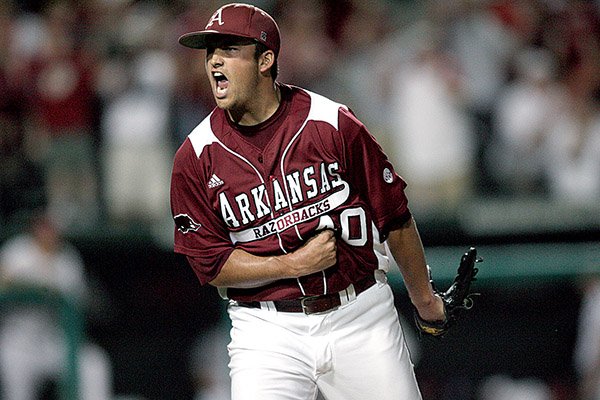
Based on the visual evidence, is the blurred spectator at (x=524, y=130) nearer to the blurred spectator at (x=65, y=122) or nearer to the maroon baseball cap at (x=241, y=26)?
the blurred spectator at (x=65, y=122)

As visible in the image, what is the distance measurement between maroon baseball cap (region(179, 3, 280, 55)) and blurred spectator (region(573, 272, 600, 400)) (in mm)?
3886

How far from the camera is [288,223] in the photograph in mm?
4012

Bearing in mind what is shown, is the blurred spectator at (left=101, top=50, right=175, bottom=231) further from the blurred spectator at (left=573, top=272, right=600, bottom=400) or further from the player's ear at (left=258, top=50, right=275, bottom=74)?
the player's ear at (left=258, top=50, right=275, bottom=74)

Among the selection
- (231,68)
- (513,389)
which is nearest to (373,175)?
(231,68)

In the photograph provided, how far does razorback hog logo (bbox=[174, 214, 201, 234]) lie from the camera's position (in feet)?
13.3

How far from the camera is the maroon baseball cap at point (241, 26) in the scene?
12.6 feet

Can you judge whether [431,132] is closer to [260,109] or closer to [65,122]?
[65,122]

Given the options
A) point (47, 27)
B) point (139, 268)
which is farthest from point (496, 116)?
point (47, 27)

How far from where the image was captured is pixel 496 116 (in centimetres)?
898

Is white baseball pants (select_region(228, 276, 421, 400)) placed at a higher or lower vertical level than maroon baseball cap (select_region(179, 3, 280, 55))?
lower

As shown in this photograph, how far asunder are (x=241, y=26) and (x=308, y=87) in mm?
4976

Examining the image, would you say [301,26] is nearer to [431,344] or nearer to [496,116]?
[496,116]

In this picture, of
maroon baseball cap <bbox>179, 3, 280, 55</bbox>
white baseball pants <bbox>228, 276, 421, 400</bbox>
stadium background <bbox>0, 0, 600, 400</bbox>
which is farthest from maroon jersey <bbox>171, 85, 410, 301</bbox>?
stadium background <bbox>0, 0, 600, 400</bbox>

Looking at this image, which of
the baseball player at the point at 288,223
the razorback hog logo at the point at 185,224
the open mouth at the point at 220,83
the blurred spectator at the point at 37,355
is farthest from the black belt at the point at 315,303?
the blurred spectator at the point at 37,355
